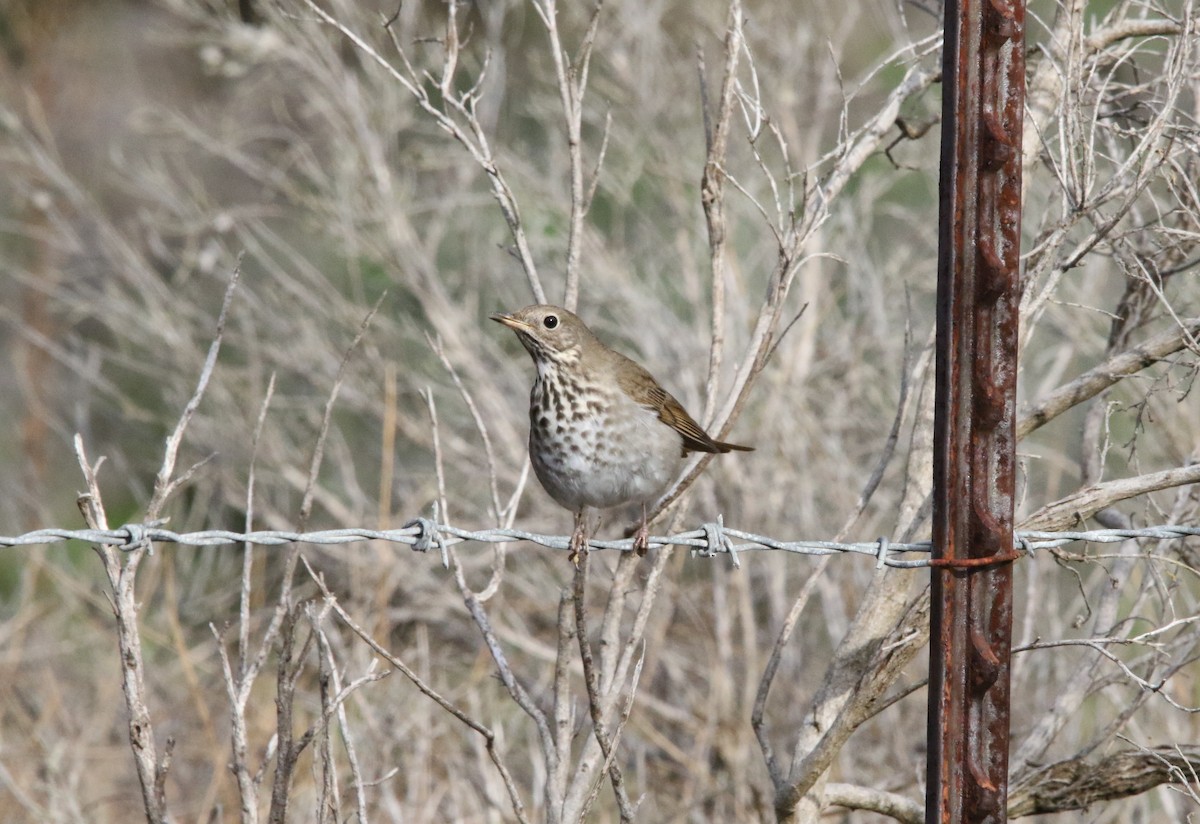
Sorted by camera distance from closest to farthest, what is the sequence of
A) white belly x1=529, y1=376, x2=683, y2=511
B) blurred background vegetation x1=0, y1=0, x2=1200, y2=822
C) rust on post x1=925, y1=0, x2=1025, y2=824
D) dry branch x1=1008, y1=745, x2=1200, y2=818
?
rust on post x1=925, y1=0, x2=1025, y2=824, dry branch x1=1008, y1=745, x2=1200, y2=818, white belly x1=529, y1=376, x2=683, y2=511, blurred background vegetation x1=0, y1=0, x2=1200, y2=822

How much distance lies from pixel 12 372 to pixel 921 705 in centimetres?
974

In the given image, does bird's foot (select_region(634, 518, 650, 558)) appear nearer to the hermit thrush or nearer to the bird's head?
the hermit thrush

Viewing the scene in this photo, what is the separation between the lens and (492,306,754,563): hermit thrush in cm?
428

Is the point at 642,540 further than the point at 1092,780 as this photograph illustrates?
No

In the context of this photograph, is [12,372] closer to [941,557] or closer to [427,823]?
[427,823]

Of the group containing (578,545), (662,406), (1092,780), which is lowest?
(1092,780)

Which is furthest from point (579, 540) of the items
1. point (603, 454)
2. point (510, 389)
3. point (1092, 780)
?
point (510, 389)

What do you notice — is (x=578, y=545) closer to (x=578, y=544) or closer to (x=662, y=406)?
(x=578, y=544)

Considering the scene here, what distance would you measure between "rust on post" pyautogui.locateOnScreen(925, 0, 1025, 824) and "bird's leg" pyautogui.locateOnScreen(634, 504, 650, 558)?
767mm

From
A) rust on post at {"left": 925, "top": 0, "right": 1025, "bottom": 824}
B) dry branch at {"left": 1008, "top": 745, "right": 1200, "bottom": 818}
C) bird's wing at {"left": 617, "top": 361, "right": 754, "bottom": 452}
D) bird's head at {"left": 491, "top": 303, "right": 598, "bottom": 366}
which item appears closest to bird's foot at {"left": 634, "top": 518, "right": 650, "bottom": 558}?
bird's wing at {"left": 617, "top": 361, "right": 754, "bottom": 452}

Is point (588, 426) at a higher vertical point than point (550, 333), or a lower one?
lower

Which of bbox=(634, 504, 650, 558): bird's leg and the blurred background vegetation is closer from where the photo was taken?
bbox=(634, 504, 650, 558): bird's leg

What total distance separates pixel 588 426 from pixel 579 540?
588mm

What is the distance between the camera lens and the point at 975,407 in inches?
111
